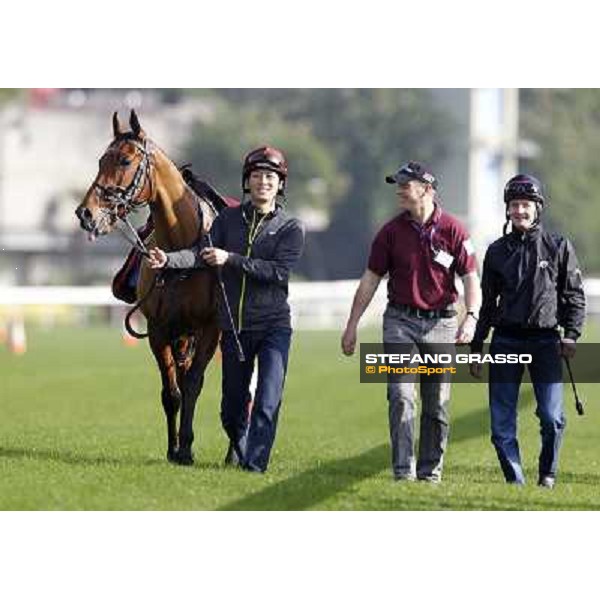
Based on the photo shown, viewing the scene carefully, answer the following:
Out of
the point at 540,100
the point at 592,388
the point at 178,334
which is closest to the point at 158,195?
the point at 178,334

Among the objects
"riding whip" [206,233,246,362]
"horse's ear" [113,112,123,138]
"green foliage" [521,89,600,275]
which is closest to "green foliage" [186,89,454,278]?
"green foliage" [521,89,600,275]

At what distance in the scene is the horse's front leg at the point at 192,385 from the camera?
10.9 meters

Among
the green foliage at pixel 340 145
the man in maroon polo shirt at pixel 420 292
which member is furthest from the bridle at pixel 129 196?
the green foliage at pixel 340 145

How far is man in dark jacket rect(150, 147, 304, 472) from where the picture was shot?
10.5m

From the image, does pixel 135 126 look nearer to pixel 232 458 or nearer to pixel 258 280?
pixel 258 280

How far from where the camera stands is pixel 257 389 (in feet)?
34.8

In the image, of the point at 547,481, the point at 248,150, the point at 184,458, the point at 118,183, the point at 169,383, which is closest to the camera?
the point at 547,481

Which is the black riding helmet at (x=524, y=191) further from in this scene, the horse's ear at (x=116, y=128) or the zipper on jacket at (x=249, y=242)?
the horse's ear at (x=116, y=128)

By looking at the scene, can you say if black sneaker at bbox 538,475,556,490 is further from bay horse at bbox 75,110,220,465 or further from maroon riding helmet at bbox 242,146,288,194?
maroon riding helmet at bbox 242,146,288,194

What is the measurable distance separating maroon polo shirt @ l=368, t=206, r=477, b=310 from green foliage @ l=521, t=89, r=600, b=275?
7409 cm

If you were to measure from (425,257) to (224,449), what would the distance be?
306cm

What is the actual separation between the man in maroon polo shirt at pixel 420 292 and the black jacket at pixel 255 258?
0.53 meters

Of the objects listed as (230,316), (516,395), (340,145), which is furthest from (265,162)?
(340,145)
